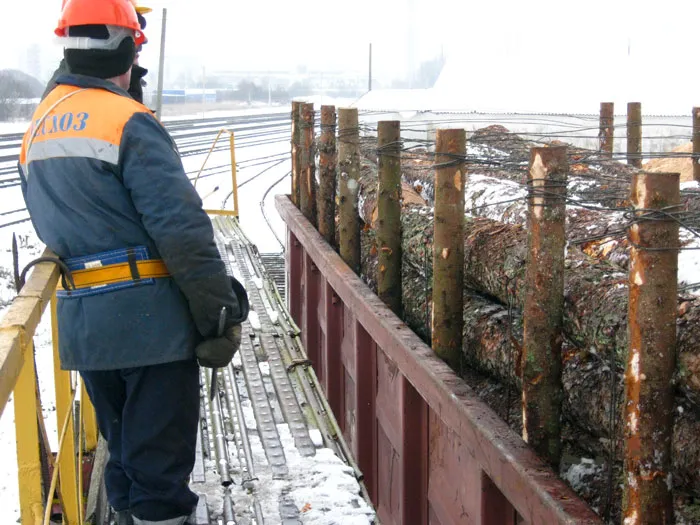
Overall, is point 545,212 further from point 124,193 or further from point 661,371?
point 124,193

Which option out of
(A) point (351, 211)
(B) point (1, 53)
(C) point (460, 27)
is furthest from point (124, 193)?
(B) point (1, 53)

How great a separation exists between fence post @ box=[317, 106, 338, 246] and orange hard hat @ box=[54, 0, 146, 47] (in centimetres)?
396

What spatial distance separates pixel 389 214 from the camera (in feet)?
18.0

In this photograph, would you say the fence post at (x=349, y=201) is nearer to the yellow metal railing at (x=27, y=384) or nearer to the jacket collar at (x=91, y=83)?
the jacket collar at (x=91, y=83)

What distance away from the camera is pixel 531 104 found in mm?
34031

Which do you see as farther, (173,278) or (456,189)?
(456,189)

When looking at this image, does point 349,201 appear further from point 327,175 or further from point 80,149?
point 80,149

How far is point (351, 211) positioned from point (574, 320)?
3477 mm

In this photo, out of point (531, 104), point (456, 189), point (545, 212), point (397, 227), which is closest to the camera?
point (545, 212)

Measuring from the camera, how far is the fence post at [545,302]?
326 cm

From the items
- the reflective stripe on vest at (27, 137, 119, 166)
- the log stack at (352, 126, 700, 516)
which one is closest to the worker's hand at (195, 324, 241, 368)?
the reflective stripe on vest at (27, 137, 119, 166)

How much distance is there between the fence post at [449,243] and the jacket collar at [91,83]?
1.53m

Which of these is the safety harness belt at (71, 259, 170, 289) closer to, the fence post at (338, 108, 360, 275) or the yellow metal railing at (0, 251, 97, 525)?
the yellow metal railing at (0, 251, 97, 525)

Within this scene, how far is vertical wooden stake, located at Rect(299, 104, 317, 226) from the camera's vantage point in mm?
8562
